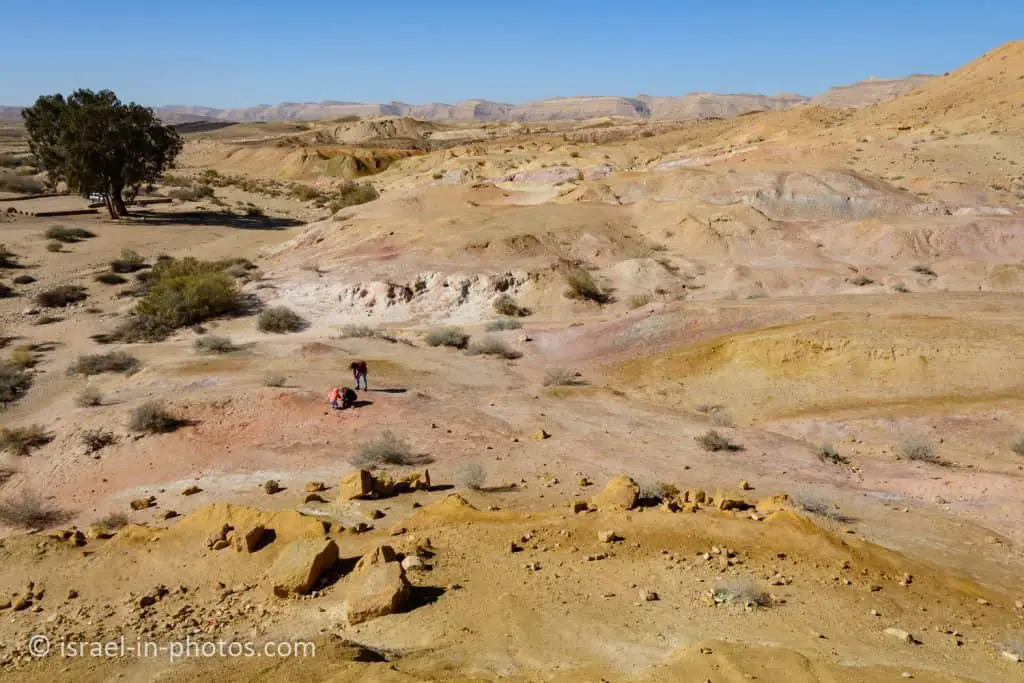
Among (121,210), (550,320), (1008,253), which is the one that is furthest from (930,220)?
(121,210)

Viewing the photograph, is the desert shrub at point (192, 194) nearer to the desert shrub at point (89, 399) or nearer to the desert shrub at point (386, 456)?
the desert shrub at point (89, 399)

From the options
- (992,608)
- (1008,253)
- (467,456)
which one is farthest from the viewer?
(1008,253)

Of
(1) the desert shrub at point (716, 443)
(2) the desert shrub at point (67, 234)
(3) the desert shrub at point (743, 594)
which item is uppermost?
(2) the desert shrub at point (67, 234)

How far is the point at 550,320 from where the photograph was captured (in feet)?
70.4

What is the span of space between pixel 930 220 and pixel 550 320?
16.4 meters

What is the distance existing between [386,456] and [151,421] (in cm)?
461

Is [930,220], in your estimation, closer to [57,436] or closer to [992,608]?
[992,608]

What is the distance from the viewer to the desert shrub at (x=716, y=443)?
1192 cm

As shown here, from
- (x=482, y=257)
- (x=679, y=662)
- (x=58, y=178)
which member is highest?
(x=58, y=178)

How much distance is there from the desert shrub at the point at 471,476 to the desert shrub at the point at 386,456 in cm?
120

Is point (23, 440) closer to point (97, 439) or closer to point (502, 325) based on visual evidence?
point (97, 439)

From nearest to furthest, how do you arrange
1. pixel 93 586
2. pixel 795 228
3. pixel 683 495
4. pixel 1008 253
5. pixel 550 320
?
pixel 93 586, pixel 683 495, pixel 550 320, pixel 1008 253, pixel 795 228

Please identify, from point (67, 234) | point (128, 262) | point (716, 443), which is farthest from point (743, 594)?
point (67, 234)

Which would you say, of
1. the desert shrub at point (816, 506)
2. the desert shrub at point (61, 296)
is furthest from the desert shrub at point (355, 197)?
the desert shrub at point (816, 506)
